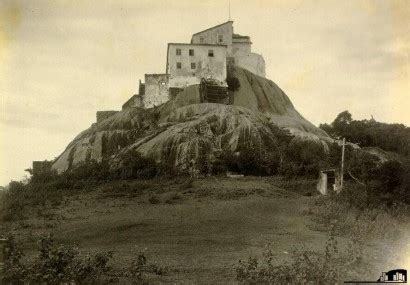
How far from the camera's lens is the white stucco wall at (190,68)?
7225cm

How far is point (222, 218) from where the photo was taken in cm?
3030

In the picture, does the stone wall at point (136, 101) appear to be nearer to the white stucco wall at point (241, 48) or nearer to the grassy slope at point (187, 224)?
the white stucco wall at point (241, 48)

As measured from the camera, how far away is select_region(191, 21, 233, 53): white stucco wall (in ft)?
253

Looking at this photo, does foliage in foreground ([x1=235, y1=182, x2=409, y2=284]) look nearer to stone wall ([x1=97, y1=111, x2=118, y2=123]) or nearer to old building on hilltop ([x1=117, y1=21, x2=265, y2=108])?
old building on hilltop ([x1=117, y1=21, x2=265, y2=108])

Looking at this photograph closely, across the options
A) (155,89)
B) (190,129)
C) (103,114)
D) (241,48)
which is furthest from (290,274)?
(241,48)

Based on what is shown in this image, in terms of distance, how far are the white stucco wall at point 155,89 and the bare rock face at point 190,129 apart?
2127 mm

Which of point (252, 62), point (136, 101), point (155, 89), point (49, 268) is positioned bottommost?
point (49, 268)

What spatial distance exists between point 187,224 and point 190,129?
31.3 meters

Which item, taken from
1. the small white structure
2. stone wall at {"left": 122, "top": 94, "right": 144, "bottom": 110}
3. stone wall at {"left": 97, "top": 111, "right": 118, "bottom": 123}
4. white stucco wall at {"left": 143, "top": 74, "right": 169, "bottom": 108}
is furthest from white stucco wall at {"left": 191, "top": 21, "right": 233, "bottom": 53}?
the small white structure

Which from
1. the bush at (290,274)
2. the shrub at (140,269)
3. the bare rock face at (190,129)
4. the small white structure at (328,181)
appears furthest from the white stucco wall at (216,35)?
the bush at (290,274)

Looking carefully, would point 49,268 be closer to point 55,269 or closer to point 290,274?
point 55,269

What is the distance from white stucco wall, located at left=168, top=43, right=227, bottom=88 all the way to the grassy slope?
1089 inches

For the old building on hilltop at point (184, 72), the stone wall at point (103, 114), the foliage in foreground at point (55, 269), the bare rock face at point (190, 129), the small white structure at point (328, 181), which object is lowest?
the foliage in foreground at point (55, 269)

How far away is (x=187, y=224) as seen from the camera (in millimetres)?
28047
